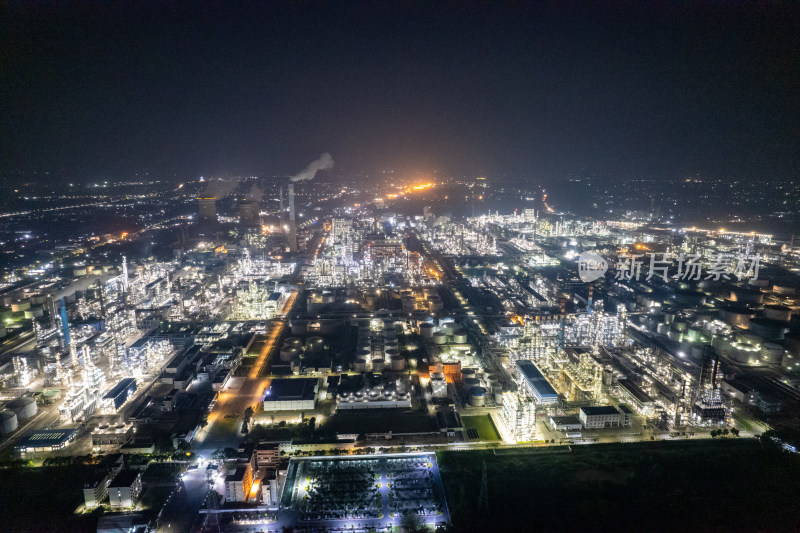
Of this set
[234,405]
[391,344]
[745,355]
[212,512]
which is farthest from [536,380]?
[212,512]

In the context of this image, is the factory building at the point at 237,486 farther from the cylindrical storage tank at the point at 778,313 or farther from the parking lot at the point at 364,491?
the cylindrical storage tank at the point at 778,313

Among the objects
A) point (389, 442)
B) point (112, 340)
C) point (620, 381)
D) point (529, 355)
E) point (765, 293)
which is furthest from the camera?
point (765, 293)

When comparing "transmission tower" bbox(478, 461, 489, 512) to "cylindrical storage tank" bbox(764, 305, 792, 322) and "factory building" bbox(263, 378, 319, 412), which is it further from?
"cylindrical storage tank" bbox(764, 305, 792, 322)

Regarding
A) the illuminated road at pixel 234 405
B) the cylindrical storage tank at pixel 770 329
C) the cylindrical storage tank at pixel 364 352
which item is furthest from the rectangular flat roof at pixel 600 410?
the cylindrical storage tank at pixel 770 329

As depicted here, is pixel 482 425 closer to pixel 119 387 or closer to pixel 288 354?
pixel 288 354

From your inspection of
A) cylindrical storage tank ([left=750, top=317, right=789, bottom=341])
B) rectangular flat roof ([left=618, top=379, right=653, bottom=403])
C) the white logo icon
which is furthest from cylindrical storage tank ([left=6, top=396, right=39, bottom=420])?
cylindrical storage tank ([left=750, top=317, right=789, bottom=341])

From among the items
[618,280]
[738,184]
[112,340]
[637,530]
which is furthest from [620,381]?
[738,184]

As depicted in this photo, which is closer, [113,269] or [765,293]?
[765,293]

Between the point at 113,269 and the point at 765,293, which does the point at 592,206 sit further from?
the point at 113,269
